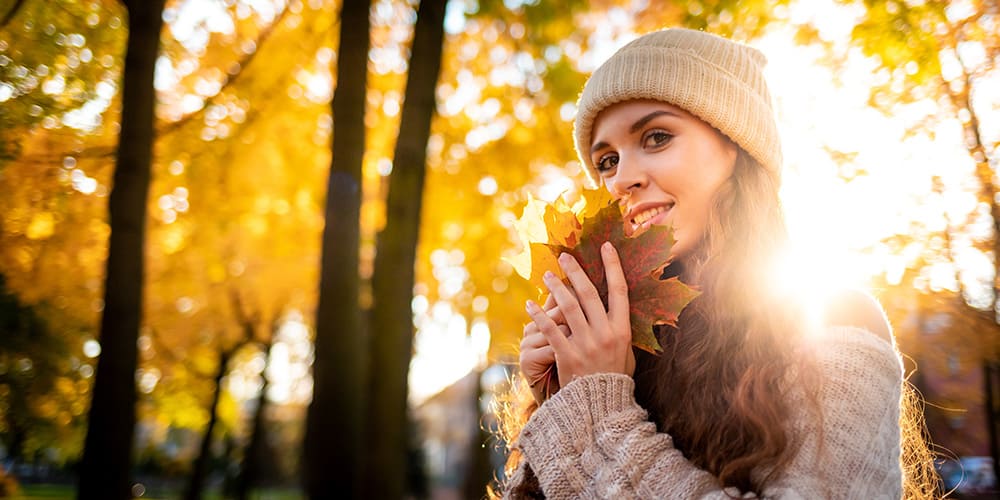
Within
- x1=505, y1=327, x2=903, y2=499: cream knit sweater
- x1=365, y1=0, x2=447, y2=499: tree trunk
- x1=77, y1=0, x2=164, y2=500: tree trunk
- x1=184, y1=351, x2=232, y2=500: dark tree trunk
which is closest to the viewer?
x1=505, y1=327, x2=903, y2=499: cream knit sweater

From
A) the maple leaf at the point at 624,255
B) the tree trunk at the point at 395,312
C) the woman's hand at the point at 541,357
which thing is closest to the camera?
the maple leaf at the point at 624,255

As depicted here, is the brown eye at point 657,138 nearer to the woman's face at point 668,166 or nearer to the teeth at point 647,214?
the woman's face at point 668,166

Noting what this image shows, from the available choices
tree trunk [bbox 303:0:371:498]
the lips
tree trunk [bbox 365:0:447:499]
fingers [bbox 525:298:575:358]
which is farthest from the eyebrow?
tree trunk [bbox 365:0:447:499]

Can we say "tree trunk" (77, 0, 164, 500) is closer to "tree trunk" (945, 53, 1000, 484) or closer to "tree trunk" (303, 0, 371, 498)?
"tree trunk" (303, 0, 371, 498)

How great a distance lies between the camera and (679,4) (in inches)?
231

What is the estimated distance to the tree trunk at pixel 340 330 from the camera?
16.1 ft

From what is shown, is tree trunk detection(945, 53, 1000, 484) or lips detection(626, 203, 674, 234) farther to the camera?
tree trunk detection(945, 53, 1000, 484)

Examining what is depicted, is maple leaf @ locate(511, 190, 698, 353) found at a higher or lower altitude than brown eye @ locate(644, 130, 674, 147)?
lower

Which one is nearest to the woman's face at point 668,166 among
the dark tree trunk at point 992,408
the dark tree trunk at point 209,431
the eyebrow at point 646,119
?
the eyebrow at point 646,119

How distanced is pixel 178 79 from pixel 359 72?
2.10 metres

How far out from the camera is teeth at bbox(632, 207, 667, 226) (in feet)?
6.34

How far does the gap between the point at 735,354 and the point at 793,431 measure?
0.25 m

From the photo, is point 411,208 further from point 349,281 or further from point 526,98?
point 526,98

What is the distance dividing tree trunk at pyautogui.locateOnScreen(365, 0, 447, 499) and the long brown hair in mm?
3726
